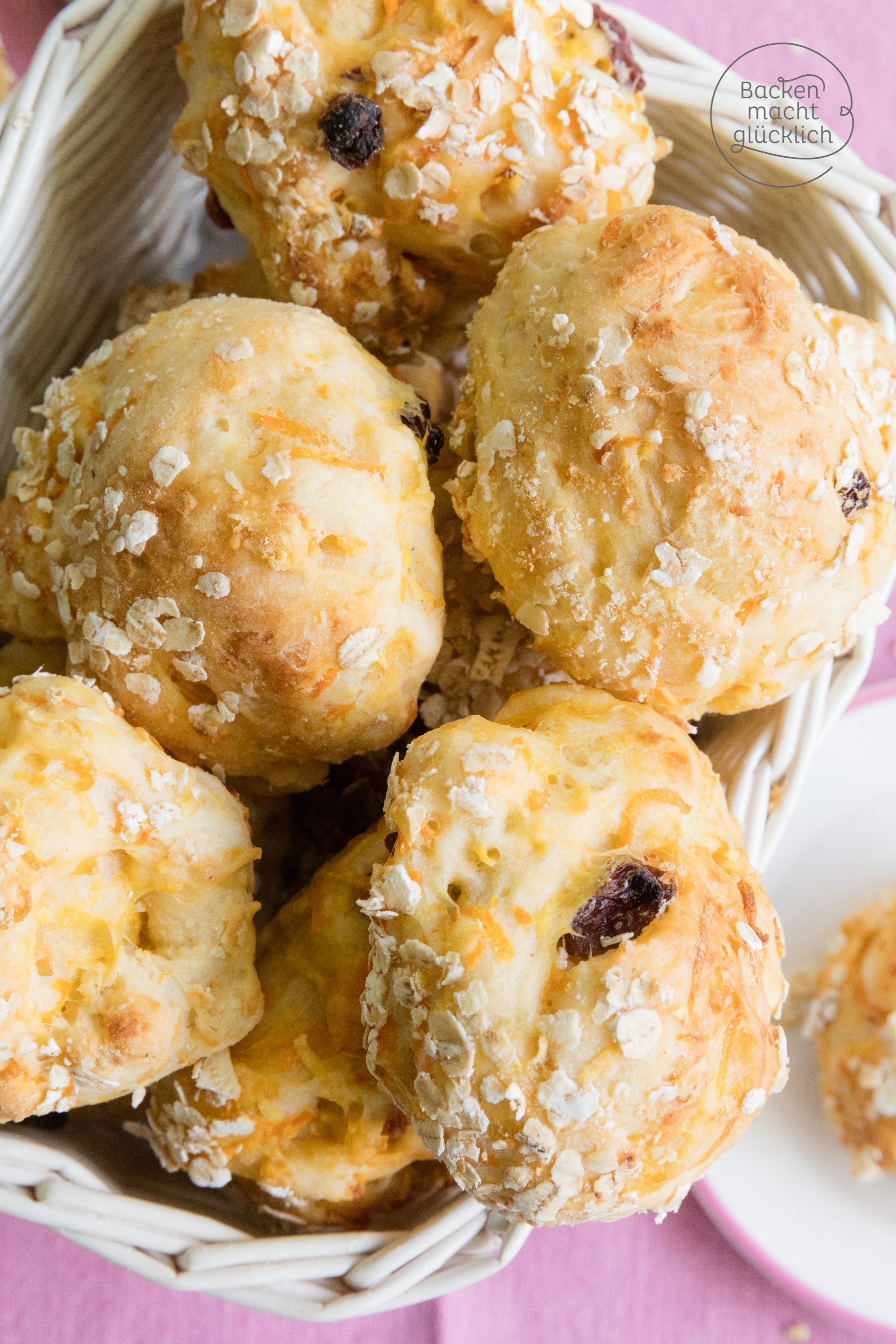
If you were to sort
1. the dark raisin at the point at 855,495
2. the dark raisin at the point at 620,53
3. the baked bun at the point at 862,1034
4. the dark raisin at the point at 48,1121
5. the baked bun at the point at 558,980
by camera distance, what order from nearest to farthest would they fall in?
the baked bun at the point at 558,980
the dark raisin at the point at 855,495
the dark raisin at the point at 620,53
the dark raisin at the point at 48,1121
the baked bun at the point at 862,1034

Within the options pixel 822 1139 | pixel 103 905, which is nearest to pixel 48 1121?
pixel 103 905

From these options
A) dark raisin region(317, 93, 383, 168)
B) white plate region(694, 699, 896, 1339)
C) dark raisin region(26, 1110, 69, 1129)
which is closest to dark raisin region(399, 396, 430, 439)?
dark raisin region(317, 93, 383, 168)

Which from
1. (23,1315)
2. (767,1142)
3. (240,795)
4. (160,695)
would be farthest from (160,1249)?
(767,1142)

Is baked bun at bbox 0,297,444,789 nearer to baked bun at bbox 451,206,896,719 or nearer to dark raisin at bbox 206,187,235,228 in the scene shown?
baked bun at bbox 451,206,896,719

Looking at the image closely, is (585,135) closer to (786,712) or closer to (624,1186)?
(786,712)

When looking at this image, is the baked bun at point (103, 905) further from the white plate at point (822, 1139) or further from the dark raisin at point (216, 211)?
the white plate at point (822, 1139)

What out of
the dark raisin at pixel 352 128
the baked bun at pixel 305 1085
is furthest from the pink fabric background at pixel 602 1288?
the dark raisin at pixel 352 128

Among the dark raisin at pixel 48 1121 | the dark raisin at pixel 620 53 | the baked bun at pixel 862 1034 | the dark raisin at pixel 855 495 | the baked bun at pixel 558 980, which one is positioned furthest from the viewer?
the baked bun at pixel 862 1034

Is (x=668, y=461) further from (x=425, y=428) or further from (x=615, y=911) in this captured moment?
(x=615, y=911)
